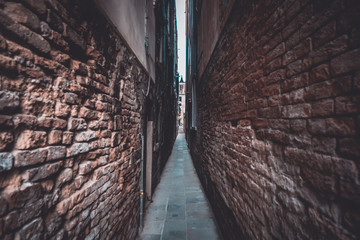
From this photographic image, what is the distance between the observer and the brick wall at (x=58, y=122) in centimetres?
89

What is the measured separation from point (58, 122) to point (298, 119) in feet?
5.67

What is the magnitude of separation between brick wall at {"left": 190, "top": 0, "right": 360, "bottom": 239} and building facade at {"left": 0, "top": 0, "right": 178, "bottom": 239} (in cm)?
163

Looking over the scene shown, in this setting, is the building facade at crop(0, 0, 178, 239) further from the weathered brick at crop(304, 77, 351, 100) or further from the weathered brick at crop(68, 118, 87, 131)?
the weathered brick at crop(304, 77, 351, 100)

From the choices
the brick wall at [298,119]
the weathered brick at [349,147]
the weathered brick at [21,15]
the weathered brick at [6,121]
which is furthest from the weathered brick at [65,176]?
the weathered brick at [349,147]

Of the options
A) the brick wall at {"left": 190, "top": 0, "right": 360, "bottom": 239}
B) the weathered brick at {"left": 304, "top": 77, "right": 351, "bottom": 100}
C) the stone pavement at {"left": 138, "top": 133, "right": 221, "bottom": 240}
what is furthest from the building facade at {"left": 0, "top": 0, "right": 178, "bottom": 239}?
the weathered brick at {"left": 304, "top": 77, "right": 351, "bottom": 100}

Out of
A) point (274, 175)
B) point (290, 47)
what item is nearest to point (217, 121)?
point (274, 175)

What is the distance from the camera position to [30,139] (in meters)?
0.99

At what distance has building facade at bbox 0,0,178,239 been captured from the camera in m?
0.89

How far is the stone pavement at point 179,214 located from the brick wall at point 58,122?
4.09ft

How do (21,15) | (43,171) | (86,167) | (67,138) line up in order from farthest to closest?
1. (86,167)
2. (67,138)
3. (43,171)
4. (21,15)

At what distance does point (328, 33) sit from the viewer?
890mm

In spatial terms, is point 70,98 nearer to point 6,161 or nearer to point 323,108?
point 6,161

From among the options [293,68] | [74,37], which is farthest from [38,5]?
[293,68]

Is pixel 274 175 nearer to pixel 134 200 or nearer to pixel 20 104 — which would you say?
pixel 20 104
